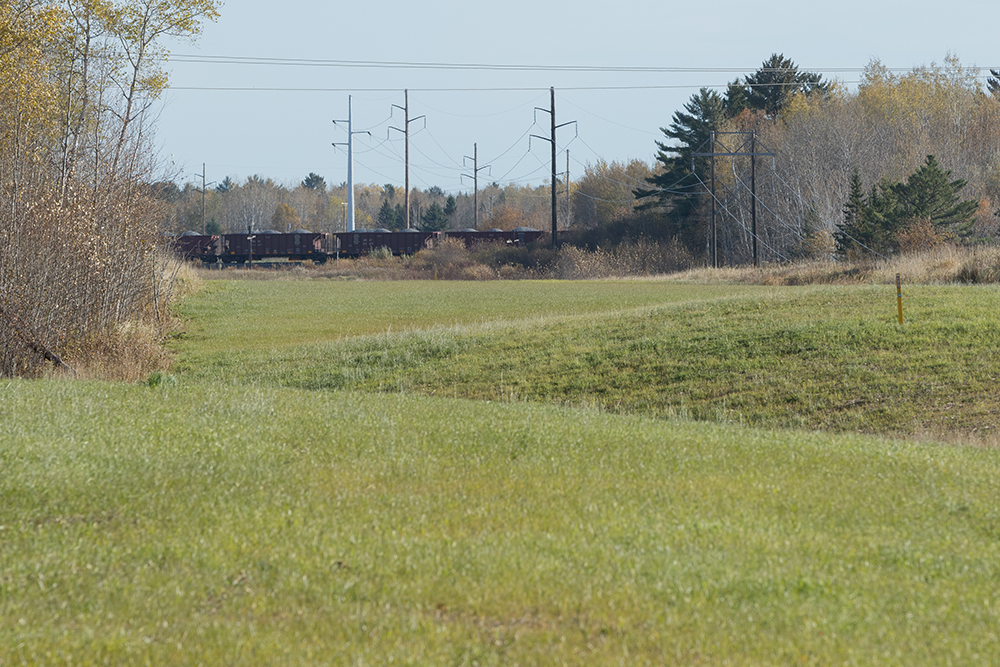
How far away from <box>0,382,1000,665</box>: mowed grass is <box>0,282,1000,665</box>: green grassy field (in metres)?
0.02

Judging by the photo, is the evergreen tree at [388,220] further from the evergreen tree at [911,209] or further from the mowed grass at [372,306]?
the evergreen tree at [911,209]

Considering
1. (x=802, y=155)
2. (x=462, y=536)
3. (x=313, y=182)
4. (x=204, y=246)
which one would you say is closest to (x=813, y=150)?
(x=802, y=155)

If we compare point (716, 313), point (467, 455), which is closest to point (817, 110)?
point (716, 313)

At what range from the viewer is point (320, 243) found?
89.6m

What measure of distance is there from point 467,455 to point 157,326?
21.1m

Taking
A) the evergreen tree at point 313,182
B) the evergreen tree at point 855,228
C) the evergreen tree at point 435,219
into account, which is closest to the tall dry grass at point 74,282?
the evergreen tree at point 855,228

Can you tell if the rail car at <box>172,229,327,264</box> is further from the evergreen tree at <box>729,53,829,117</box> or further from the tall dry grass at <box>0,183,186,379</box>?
the tall dry grass at <box>0,183,186,379</box>

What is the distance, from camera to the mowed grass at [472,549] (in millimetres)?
4801

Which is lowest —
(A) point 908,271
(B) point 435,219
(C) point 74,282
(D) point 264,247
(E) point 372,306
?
(E) point 372,306

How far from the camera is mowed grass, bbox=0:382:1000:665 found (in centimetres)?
480

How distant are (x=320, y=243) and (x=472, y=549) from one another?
281 ft

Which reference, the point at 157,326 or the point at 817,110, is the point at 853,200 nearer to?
the point at 817,110

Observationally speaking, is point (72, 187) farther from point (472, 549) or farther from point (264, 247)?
point (264, 247)

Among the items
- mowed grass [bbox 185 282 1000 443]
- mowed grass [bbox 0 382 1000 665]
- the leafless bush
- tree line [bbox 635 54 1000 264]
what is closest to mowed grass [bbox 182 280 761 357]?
mowed grass [bbox 185 282 1000 443]
